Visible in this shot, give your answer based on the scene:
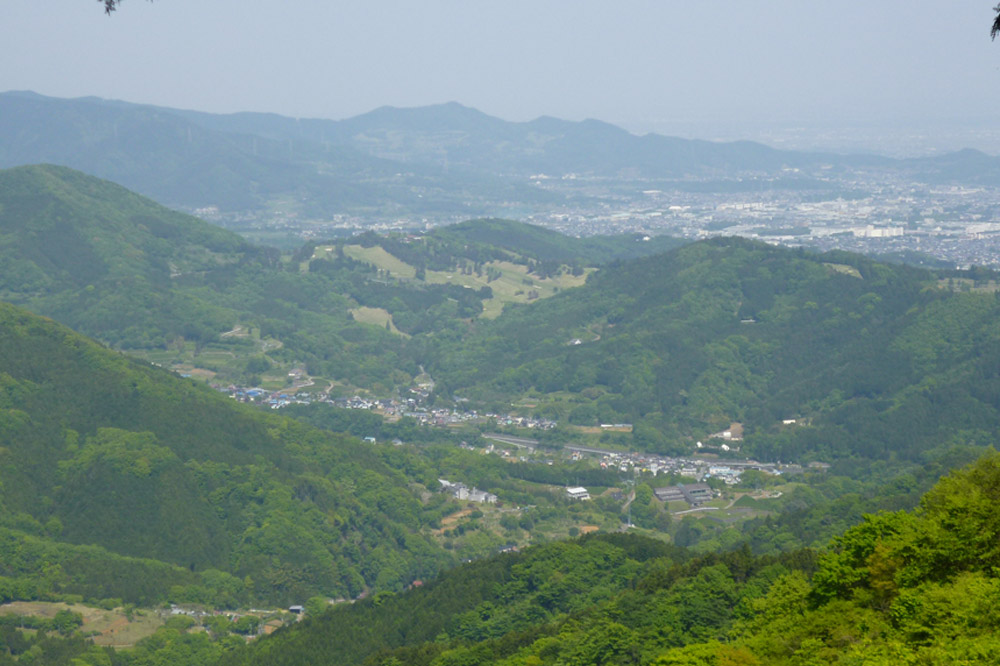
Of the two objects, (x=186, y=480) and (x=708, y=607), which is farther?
(x=186, y=480)

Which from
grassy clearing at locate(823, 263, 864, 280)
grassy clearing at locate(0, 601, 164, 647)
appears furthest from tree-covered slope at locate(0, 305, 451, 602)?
grassy clearing at locate(823, 263, 864, 280)

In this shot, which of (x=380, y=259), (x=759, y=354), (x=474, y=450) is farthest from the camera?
(x=380, y=259)

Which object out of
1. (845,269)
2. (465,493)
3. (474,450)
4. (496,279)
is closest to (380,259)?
(496,279)

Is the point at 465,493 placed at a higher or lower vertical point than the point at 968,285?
lower

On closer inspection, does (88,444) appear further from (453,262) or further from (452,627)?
(453,262)

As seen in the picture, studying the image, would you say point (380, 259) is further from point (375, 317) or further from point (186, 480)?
point (186, 480)

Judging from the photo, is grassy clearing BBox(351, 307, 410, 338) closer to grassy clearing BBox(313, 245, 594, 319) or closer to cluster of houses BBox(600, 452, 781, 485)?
grassy clearing BBox(313, 245, 594, 319)
